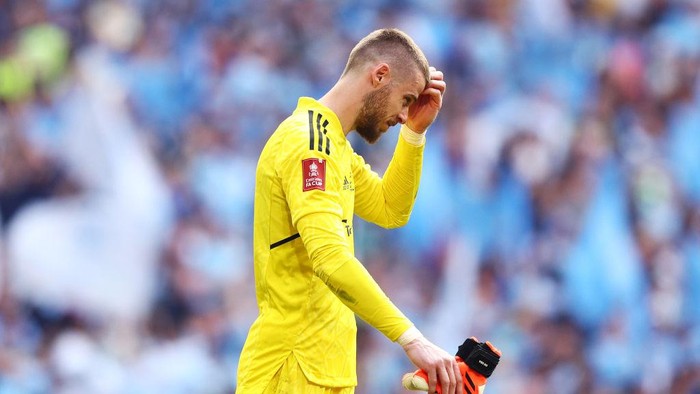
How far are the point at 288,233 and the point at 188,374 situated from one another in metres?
3.89

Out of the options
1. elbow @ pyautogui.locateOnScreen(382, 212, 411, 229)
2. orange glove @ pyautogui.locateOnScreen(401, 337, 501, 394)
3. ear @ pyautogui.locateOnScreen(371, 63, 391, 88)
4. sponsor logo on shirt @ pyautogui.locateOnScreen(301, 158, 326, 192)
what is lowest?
orange glove @ pyautogui.locateOnScreen(401, 337, 501, 394)

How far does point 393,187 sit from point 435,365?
1255mm

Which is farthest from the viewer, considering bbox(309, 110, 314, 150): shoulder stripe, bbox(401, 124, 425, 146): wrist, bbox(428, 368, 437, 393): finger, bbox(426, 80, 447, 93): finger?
bbox(401, 124, 425, 146): wrist

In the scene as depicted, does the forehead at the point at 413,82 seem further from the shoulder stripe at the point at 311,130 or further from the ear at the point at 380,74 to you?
the shoulder stripe at the point at 311,130

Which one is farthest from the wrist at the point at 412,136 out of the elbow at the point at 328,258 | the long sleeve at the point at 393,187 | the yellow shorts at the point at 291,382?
the yellow shorts at the point at 291,382

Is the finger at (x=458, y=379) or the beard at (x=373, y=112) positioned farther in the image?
the beard at (x=373, y=112)

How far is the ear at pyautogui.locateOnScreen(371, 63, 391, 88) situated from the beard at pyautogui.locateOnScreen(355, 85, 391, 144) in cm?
3

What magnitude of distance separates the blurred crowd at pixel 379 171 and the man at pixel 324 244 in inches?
147

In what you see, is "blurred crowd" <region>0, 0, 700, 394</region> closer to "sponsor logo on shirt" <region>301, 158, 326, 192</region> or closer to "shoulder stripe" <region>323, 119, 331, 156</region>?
"shoulder stripe" <region>323, 119, 331, 156</region>

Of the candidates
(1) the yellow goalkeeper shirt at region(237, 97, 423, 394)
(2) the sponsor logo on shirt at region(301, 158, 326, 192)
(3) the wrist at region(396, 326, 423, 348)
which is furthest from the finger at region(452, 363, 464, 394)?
(2) the sponsor logo on shirt at region(301, 158, 326, 192)

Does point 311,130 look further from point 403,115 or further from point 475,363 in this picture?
point 475,363

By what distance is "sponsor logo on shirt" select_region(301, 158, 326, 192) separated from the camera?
3.77m

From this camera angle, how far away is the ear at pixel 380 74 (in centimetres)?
412

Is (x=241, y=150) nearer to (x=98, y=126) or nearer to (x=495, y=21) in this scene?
(x=98, y=126)
